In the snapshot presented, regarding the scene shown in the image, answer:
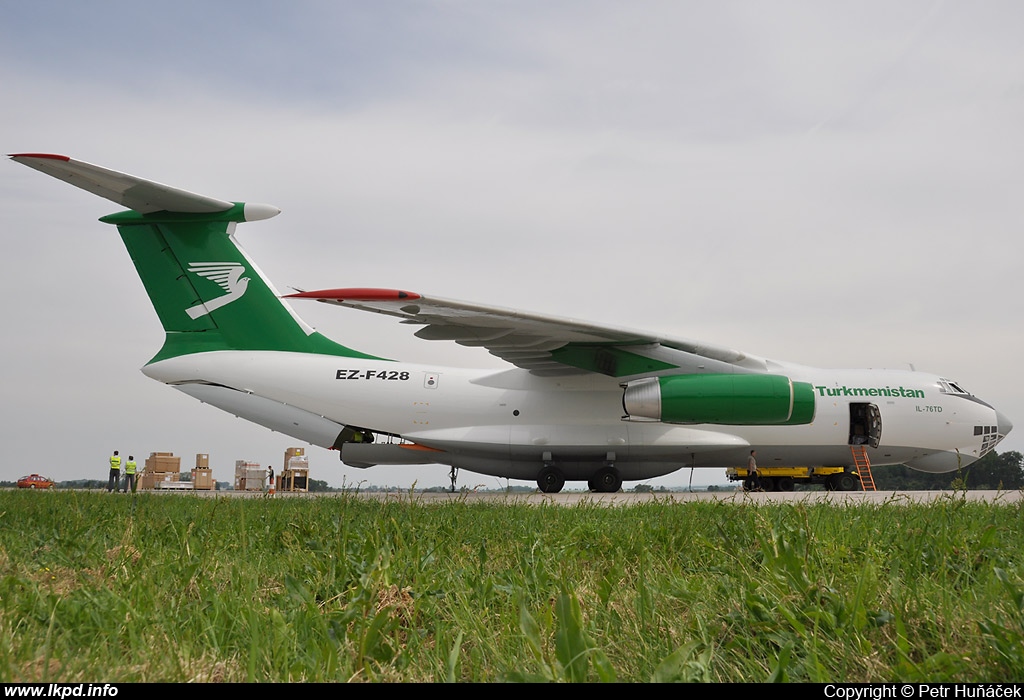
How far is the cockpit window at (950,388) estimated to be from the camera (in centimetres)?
1362

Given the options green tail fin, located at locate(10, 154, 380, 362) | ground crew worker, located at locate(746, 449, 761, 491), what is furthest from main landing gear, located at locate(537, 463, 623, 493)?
green tail fin, located at locate(10, 154, 380, 362)

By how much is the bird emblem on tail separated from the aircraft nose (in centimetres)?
1444

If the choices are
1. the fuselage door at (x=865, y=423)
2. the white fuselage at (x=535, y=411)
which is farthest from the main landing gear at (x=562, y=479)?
the fuselage door at (x=865, y=423)

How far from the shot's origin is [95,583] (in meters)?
3.00

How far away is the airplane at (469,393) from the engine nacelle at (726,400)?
595 millimetres

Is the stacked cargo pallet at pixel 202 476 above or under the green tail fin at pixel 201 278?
under

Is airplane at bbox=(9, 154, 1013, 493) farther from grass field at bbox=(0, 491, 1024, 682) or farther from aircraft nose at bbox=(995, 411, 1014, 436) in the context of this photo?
grass field at bbox=(0, 491, 1024, 682)

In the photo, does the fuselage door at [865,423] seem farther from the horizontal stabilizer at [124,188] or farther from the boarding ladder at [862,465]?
the horizontal stabilizer at [124,188]

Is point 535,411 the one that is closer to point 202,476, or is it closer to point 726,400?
point 726,400

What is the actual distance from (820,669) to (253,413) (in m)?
12.5

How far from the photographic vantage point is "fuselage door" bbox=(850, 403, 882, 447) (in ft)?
43.3

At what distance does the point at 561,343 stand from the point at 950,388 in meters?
7.65
